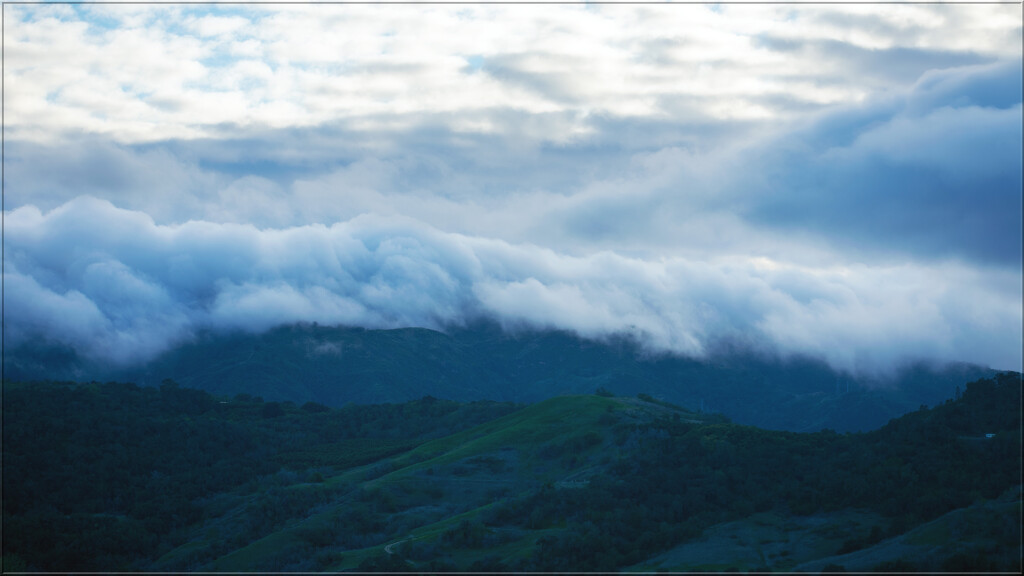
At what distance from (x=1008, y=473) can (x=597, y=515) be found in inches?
2783

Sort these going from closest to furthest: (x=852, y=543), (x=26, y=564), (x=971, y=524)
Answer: (x=971, y=524)
(x=852, y=543)
(x=26, y=564)

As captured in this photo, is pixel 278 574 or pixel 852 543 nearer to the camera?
pixel 852 543

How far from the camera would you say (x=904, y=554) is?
476 ft

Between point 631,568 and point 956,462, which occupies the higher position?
point 956,462

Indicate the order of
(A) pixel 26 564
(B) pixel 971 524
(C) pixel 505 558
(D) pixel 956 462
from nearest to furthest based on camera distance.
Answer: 1. (B) pixel 971 524
2. (C) pixel 505 558
3. (D) pixel 956 462
4. (A) pixel 26 564

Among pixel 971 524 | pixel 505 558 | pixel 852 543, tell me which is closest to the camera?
pixel 971 524

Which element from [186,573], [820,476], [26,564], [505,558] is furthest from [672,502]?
[26,564]

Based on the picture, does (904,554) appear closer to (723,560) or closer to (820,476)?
(723,560)

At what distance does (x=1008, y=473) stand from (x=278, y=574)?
125199 millimetres

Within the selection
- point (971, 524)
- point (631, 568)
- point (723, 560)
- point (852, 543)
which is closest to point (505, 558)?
point (631, 568)

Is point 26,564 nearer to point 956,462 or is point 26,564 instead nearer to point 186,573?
point 186,573

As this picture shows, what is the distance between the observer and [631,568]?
555 feet

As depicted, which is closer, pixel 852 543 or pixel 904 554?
pixel 904 554

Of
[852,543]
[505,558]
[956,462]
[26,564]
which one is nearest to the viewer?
[852,543]
